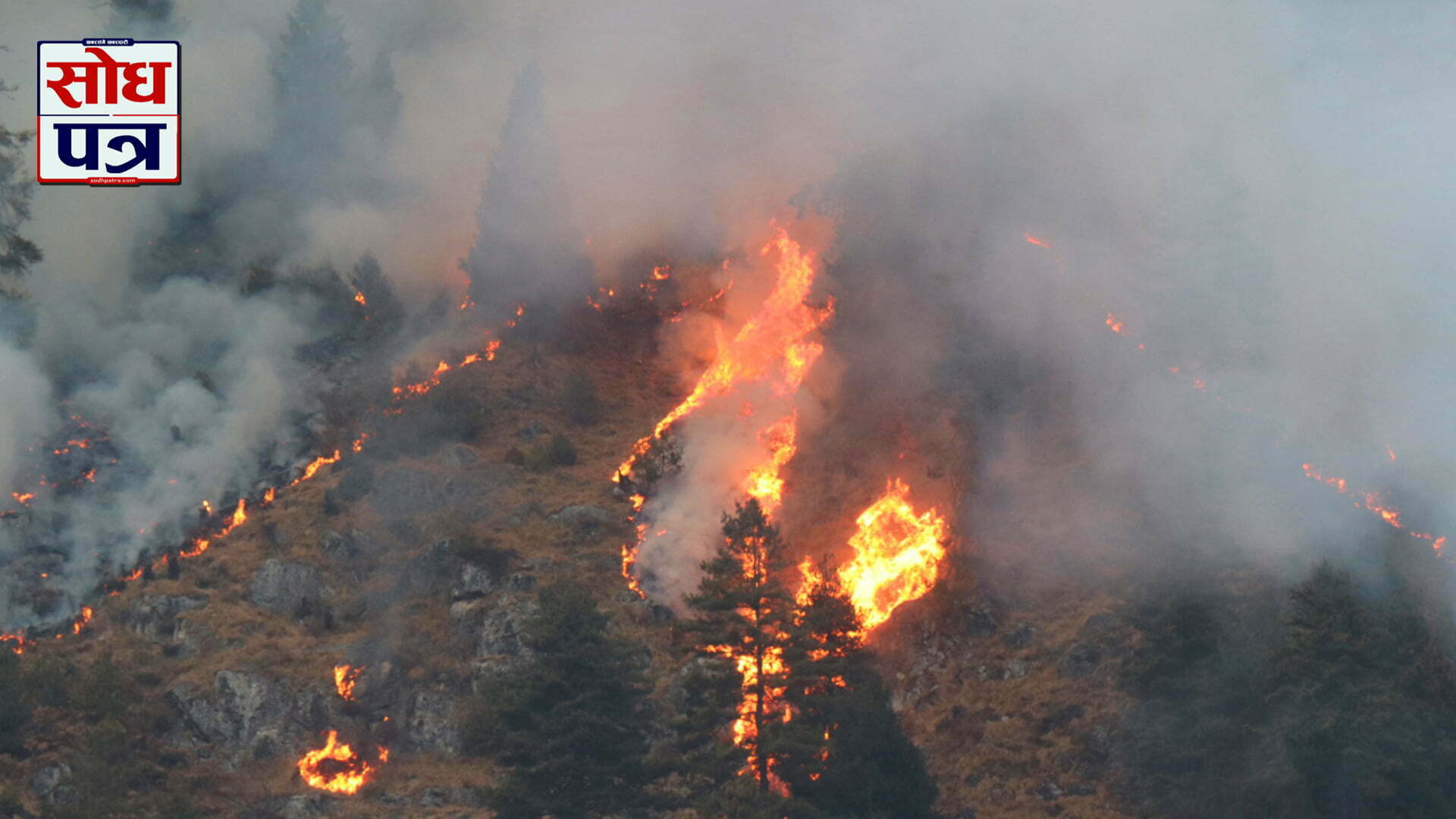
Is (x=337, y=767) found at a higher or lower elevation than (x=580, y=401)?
lower

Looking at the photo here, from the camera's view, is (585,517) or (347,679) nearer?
(347,679)

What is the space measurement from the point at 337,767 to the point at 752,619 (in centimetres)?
1878

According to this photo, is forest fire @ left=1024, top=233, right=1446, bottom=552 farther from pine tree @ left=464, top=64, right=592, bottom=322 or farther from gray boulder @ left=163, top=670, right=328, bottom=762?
gray boulder @ left=163, top=670, right=328, bottom=762

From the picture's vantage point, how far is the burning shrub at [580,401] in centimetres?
7456

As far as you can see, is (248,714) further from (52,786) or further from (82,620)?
(82,620)

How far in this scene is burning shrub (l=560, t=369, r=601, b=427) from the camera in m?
74.6

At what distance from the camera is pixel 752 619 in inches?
2025

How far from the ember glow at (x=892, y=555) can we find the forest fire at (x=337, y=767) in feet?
71.2

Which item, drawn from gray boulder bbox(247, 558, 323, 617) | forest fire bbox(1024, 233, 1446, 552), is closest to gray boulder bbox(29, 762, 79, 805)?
gray boulder bbox(247, 558, 323, 617)

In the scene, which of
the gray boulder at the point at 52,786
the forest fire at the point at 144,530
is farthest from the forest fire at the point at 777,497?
the gray boulder at the point at 52,786

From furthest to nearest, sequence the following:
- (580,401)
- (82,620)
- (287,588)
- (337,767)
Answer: (580,401)
(287,588)
(82,620)
(337,767)

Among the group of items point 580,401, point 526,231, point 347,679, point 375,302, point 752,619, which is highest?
point 526,231

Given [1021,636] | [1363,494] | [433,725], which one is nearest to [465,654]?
[433,725]

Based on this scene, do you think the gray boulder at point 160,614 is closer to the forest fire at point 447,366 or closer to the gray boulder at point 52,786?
the gray boulder at point 52,786
